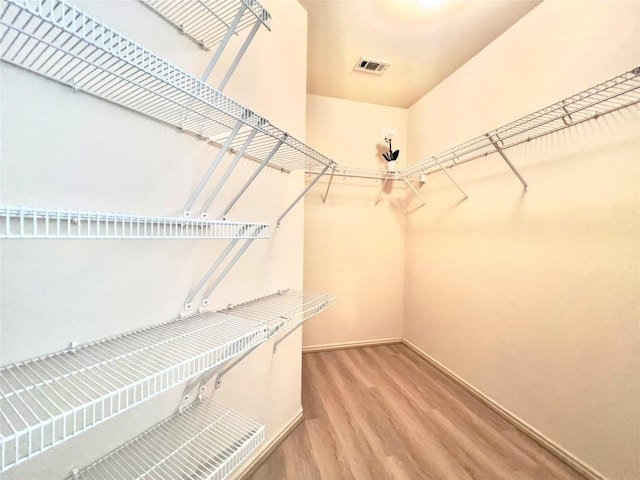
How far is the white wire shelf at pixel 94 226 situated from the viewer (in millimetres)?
421

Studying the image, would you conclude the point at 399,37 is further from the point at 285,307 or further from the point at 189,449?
the point at 189,449

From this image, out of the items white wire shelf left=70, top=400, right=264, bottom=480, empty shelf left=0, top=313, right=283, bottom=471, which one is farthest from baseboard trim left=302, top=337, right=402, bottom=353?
empty shelf left=0, top=313, right=283, bottom=471

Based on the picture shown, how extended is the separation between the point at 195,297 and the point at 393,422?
1.56 m

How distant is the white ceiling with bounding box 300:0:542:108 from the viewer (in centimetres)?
165

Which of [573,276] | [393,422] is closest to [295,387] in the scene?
[393,422]

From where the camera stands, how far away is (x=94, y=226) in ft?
2.35

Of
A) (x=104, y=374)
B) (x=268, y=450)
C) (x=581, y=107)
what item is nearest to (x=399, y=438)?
(x=268, y=450)

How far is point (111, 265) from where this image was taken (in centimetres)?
78

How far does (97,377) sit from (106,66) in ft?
2.64

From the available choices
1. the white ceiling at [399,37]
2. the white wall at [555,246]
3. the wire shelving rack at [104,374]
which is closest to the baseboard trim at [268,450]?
the wire shelving rack at [104,374]

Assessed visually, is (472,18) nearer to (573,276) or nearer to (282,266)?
(573,276)

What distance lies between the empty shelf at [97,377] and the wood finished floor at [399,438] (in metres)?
1.02

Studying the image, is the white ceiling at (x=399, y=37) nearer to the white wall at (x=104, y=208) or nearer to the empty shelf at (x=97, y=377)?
the white wall at (x=104, y=208)

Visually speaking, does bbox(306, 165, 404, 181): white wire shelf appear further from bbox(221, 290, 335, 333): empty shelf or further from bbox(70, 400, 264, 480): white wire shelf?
bbox(70, 400, 264, 480): white wire shelf
